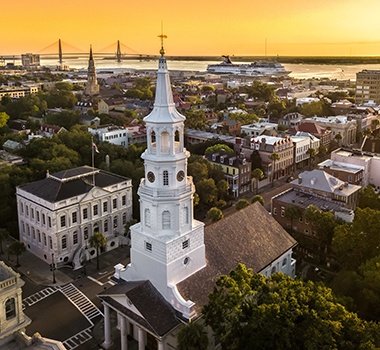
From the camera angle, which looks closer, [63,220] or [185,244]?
[185,244]

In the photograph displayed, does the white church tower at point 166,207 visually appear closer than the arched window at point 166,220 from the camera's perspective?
Yes

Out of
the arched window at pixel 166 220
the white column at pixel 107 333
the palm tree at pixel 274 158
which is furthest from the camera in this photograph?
the palm tree at pixel 274 158

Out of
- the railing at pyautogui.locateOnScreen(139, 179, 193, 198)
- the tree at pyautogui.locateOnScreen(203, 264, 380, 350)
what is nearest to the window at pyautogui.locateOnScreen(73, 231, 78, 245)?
the railing at pyautogui.locateOnScreen(139, 179, 193, 198)

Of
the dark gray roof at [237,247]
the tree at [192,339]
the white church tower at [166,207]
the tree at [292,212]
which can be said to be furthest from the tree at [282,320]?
the tree at [292,212]

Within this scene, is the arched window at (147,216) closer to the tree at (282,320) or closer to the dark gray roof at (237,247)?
the dark gray roof at (237,247)

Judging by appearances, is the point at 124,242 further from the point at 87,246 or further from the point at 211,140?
the point at 211,140

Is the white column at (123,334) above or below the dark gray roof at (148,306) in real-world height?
below

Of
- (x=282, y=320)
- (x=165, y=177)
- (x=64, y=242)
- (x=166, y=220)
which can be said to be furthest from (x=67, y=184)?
(x=282, y=320)

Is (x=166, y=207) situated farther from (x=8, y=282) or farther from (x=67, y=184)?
(x=67, y=184)
